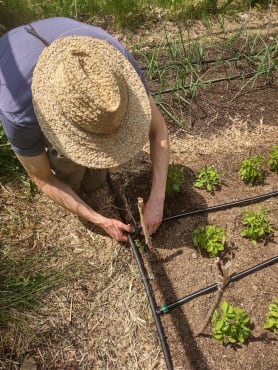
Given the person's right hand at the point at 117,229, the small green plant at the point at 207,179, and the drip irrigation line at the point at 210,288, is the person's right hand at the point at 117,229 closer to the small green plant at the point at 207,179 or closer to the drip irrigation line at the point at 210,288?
the drip irrigation line at the point at 210,288

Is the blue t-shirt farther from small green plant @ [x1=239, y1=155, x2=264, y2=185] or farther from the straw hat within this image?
small green plant @ [x1=239, y1=155, x2=264, y2=185]

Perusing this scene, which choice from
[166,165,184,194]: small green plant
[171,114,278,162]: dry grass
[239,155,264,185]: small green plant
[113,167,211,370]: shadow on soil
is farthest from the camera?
[171,114,278,162]: dry grass

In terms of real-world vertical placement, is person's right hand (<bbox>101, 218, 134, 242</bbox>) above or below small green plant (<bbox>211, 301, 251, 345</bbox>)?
above

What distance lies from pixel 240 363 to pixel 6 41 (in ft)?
6.46

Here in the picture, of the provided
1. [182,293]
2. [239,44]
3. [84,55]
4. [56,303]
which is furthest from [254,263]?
[239,44]

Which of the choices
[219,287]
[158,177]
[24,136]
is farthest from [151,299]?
[24,136]

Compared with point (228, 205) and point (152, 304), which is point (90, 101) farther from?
point (228, 205)

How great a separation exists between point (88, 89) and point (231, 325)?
135cm

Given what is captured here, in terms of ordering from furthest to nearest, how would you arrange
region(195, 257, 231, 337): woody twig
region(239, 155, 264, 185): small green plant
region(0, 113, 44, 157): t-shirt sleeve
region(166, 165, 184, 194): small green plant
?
region(239, 155, 264, 185): small green plant
region(166, 165, 184, 194): small green plant
region(0, 113, 44, 157): t-shirt sleeve
region(195, 257, 231, 337): woody twig

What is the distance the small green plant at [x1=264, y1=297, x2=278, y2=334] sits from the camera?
7.14 feet

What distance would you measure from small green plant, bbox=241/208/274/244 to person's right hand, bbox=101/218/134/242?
2.32ft

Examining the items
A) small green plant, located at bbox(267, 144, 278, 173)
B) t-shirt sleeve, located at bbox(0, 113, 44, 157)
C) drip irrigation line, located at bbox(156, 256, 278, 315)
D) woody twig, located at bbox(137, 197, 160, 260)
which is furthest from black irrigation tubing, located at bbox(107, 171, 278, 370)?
t-shirt sleeve, located at bbox(0, 113, 44, 157)

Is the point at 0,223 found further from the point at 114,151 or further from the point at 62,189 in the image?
the point at 114,151

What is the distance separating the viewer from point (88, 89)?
62.9 inches
